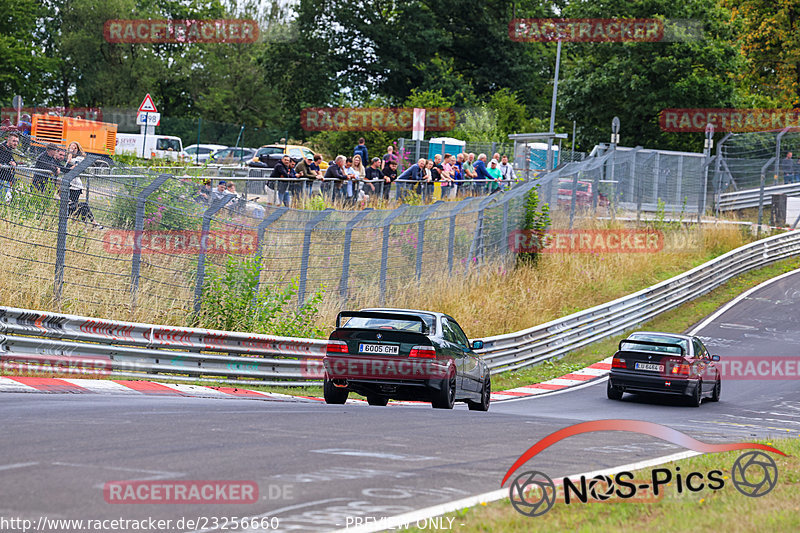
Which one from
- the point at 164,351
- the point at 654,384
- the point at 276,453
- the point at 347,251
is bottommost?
the point at 654,384

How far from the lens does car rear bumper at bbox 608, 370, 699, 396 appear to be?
20141mm

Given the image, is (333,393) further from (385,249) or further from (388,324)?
(385,249)

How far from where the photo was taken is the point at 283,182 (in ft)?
79.4

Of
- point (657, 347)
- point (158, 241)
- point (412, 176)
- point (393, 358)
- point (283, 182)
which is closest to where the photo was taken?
point (393, 358)

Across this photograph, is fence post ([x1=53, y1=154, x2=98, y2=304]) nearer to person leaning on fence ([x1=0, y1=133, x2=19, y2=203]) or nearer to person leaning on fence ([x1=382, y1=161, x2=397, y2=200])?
person leaning on fence ([x1=0, y1=133, x2=19, y2=203])

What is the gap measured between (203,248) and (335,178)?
8623 millimetres

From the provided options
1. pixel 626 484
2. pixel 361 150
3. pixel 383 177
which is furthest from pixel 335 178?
pixel 626 484

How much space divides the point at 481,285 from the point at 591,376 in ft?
11.7

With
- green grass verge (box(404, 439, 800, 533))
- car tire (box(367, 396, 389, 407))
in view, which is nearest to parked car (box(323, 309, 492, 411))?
car tire (box(367, 396, 389, 407))

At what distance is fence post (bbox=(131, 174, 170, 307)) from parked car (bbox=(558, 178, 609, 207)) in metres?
19.1

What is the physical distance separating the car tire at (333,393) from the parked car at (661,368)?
750 centimetres

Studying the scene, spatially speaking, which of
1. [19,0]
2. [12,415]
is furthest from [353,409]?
[19,0]

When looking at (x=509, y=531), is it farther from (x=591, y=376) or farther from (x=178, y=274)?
(x=591, y=376)

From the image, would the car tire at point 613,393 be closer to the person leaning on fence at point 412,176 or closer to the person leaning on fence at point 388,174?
the person leaning on fence at point 388,174
